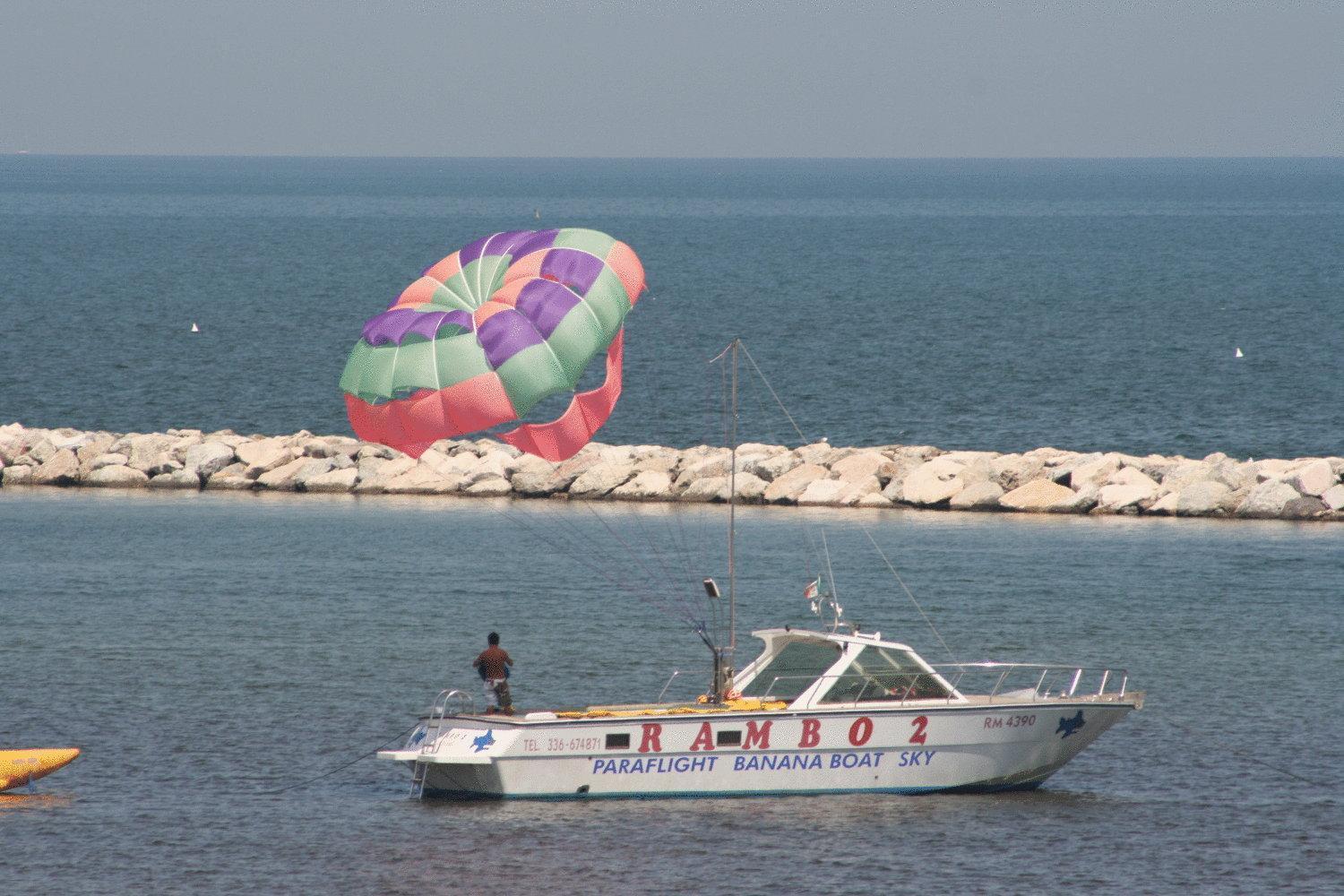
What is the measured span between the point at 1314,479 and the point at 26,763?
3418 cm

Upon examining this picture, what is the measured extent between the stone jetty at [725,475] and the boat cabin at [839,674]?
23.6 meters

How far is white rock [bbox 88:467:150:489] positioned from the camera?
56469 millimetres

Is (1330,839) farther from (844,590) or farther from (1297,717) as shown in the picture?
(844,590)

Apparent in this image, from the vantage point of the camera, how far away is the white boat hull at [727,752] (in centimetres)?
2695

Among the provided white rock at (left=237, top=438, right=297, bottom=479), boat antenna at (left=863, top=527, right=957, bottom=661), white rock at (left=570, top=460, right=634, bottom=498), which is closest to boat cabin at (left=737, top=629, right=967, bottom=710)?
boat antenna at (left=863, top=527, right=957, bottom=661)

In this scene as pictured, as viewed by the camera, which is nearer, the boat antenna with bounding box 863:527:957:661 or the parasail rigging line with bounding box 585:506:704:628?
the boat antenna with bounding box 863:527:957:661

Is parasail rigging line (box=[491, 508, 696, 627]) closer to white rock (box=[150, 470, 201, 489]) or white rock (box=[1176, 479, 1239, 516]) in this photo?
white rock (box=[150, 470, 201, 489])

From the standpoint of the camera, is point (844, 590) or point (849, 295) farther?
point (849, 295)

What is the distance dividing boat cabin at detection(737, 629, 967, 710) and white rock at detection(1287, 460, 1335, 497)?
26.0 meters

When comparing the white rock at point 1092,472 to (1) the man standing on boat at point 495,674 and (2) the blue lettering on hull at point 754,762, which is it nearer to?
(2) the blue lettering on hull at point 754,762

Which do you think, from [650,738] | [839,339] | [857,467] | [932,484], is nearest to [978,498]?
[932,484]

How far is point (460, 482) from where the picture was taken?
179 ft

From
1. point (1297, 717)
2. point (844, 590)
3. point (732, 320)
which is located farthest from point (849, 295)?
point (1297, 717)

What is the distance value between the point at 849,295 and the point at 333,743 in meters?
97.4
